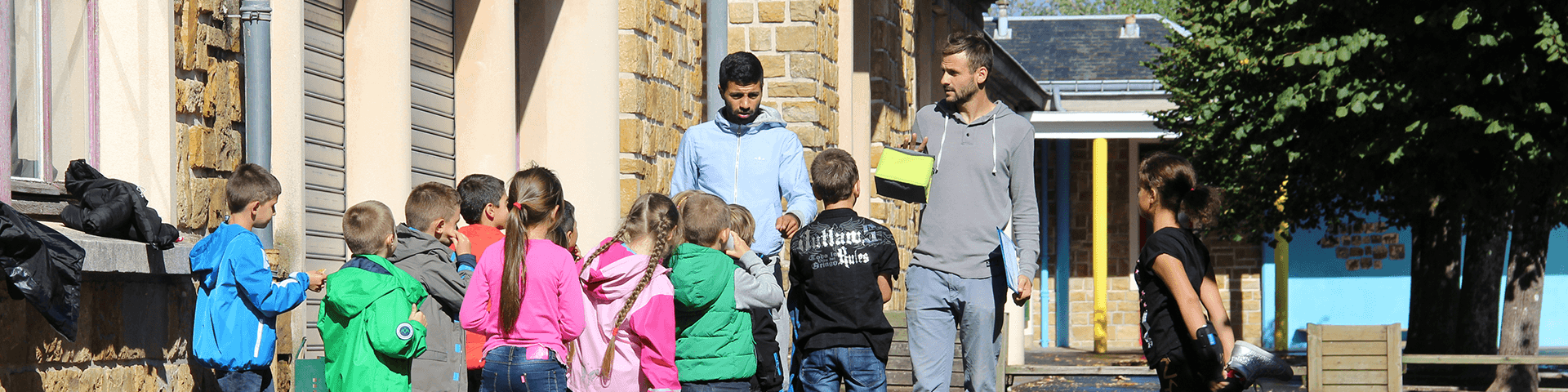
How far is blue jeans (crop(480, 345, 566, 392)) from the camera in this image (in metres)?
4.85

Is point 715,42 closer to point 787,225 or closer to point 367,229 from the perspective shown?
point 787,225

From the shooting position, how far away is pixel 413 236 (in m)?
5.73

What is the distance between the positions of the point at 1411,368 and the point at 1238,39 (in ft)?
14.8

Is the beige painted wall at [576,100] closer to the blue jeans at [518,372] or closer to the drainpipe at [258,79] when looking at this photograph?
the drainpipe at [258,79]

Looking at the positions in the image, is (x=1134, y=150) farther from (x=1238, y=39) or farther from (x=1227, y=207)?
(x=1238, y=39)

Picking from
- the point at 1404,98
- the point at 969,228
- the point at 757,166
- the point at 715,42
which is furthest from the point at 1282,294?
the point at 969,228

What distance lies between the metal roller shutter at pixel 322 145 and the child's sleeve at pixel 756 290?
2274mm

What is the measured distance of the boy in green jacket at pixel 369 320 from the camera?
5.27 meters

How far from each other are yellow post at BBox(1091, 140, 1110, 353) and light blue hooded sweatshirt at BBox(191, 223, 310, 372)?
57.8 ft

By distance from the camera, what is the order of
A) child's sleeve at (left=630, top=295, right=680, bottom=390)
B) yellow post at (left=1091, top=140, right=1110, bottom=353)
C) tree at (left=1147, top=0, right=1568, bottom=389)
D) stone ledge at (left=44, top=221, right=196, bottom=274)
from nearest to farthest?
stone ledge at (left=44, top=221, right=196, bottom=274)
child's sleeve at (left=630, top=295, right=680, bottom=390)
tree at (left=1147, top=0, right=1568, bottom=389)
yellow post at (left=1091, top=140, right=1110, bottom=353)

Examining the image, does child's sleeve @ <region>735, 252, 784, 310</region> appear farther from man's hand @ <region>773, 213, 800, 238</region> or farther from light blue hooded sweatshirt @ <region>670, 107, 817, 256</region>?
light blue hooded sweatshirt @ <region>670, 107, 817, 256</region>

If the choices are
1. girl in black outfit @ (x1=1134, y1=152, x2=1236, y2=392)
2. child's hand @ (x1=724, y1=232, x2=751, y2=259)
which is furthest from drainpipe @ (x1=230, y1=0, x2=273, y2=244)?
girl in black outfit @ (x1=1134, y1=152, x2=1236, y2=392)

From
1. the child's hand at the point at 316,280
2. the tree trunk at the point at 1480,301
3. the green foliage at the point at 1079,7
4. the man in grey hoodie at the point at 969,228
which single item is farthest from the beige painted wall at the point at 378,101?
the green foliage at the point at 1079,7

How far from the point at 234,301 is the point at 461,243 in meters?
0.98
